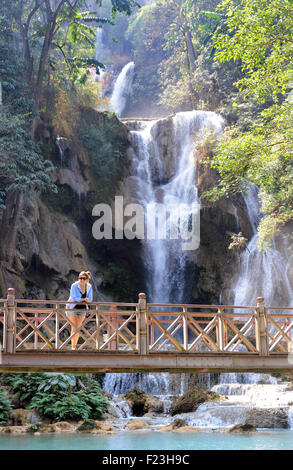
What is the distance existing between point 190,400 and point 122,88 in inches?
1379

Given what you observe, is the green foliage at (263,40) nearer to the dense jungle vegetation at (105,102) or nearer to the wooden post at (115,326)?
the dense jungle vegetation at (105,102)

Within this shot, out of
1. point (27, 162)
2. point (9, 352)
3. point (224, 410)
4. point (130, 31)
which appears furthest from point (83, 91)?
point (130, 31)

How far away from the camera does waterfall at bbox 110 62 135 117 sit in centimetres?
4831

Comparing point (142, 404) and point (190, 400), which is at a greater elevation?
point (190, 400)

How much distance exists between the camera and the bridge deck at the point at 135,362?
11.0 m

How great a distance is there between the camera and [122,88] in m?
49.4

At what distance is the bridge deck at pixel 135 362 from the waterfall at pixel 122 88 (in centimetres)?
3817

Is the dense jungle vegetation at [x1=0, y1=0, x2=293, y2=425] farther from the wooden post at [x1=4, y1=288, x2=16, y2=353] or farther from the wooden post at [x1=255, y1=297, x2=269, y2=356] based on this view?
the wooden post at [x1=4, y1=288, x2=16, y2=353]

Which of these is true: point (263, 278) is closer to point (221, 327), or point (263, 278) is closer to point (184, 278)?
point (184, 278)

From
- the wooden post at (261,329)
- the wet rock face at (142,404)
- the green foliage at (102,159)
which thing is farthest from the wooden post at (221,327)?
the green foliage at (102,159)

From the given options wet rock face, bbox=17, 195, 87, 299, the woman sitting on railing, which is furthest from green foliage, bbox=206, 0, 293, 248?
wet rock face, bbox=17, 195, 87, 299

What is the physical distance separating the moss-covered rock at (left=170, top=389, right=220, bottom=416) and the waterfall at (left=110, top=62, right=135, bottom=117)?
1264 inches

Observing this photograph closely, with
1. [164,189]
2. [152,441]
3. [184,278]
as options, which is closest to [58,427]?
[152,441]

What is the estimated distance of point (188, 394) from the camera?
777 inches
